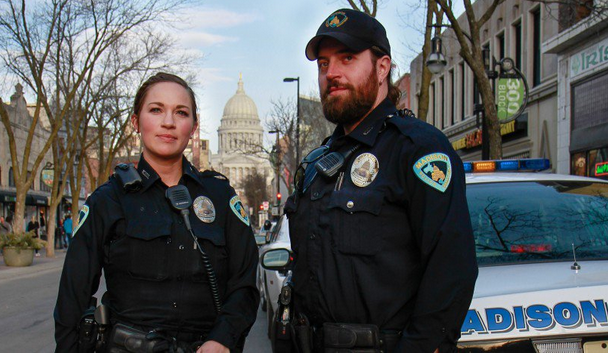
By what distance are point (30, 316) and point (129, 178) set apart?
848 centimetres

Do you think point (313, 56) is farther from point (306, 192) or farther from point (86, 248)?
point (86, 248)

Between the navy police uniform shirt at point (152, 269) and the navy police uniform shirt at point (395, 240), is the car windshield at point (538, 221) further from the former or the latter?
the navy police uniform shirt at point (152, 269)

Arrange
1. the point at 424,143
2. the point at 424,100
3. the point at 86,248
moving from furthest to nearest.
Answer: the point at 424,100 < the point at 86,248 < the point at 424,143

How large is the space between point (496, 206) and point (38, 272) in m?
17.9

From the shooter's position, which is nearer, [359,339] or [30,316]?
[359,339]

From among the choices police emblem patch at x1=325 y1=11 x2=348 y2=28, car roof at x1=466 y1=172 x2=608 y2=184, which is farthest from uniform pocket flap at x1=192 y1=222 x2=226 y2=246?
car roof at x1=466 y1=172 x2=608 y2=184

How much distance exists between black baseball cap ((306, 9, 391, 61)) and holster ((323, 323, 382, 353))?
1.06m

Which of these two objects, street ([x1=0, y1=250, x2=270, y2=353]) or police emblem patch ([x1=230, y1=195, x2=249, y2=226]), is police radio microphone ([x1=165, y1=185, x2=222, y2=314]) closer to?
police emblem patch ([x1=230, y1=195, x2=249, y2=226])

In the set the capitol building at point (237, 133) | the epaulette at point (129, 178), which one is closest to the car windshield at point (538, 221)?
the epaulette at point (129, 178)

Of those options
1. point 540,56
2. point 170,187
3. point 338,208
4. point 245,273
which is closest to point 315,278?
point 338,208

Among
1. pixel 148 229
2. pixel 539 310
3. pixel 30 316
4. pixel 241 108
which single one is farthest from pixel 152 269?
pixel 241 108

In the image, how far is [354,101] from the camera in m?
2.58

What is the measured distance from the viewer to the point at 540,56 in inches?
814

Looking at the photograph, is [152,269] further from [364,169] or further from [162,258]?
[364,169]
